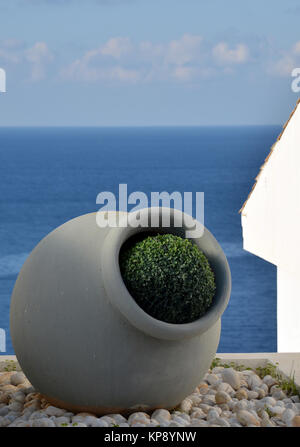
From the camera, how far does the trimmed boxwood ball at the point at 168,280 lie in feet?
13.5

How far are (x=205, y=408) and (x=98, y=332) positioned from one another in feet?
3.55

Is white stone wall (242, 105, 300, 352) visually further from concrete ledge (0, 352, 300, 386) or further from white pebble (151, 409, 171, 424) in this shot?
white pebble (151, 409, 171, 424)

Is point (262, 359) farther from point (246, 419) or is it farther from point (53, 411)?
point (53, 411)

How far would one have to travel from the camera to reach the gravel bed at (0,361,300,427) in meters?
4.23

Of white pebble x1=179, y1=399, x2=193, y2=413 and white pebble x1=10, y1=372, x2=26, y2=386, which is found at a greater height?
white pebble x1=10, y1=372, x2=26, y2=386

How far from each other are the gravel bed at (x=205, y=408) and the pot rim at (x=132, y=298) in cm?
62

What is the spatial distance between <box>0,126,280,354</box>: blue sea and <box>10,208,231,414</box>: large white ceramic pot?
22346mm

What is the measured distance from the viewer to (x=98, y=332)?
4078mm

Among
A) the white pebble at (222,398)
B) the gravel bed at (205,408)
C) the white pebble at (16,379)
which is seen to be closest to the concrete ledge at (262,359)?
the gravel bed at (205,408)

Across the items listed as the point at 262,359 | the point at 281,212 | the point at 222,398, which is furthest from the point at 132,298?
the point at 281,212

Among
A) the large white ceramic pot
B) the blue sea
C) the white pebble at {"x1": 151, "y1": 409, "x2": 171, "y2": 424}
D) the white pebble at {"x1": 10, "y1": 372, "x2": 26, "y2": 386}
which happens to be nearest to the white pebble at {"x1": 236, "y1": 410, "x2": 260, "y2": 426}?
the large white ceramic pot

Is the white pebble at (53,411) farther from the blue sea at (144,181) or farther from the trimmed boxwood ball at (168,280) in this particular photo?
the blue sea at (144,181)
